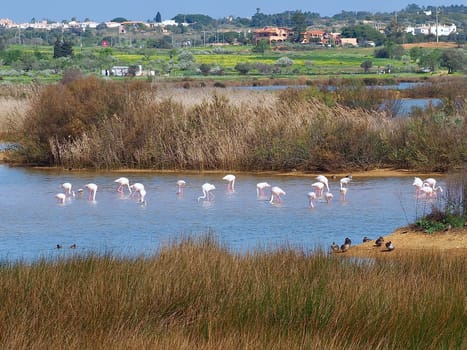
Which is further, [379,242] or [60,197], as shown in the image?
[60,197]

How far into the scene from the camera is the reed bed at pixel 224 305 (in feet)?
31.0

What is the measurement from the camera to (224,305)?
1061 cm

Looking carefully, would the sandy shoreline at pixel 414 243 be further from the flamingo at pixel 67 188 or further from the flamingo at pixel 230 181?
the flamingo at pixel 67 188

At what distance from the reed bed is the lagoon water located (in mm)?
3375

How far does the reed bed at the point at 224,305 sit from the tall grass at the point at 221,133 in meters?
16.2

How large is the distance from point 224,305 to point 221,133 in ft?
→ 65.5

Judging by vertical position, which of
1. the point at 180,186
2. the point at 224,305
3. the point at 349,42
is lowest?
the point at 349,42

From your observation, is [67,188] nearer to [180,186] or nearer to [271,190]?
[180,186]

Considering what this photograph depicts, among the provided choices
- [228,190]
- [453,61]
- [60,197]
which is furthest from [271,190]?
[453,61]

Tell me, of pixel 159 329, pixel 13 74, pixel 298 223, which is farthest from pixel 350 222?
pixel 13 74

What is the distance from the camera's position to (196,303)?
35.6 feet

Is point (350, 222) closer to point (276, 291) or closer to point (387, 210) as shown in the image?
point (387, 210)

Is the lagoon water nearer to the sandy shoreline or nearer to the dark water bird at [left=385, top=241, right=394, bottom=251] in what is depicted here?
the sandy shoreline

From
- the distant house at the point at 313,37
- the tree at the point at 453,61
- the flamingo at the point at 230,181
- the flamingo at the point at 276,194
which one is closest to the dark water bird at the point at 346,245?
the flamingo at the point at 276,194
